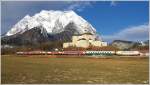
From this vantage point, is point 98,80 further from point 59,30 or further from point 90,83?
point 59,30

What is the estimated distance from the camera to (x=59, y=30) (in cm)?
11331

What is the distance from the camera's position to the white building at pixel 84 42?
285 ft

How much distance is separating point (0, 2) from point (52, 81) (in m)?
6.74

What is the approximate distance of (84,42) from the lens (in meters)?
88.2

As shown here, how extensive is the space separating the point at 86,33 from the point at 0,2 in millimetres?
72005

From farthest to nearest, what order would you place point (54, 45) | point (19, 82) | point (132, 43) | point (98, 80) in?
point (54, 45) → point (132, 43) → point (98, 80) → point (19, 82)

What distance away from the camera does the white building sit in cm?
8688

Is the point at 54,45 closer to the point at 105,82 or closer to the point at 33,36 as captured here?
the point at 33,36

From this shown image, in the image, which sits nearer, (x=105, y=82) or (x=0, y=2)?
(x=105, y=82)

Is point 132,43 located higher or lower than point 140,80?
higher

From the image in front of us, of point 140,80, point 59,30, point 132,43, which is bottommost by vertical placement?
point 140,80

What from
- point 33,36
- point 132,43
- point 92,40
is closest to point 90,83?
point 132,43

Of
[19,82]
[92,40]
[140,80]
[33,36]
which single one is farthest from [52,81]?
[33,36]

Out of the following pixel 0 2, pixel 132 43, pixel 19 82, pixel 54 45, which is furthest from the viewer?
pixel 54 45
